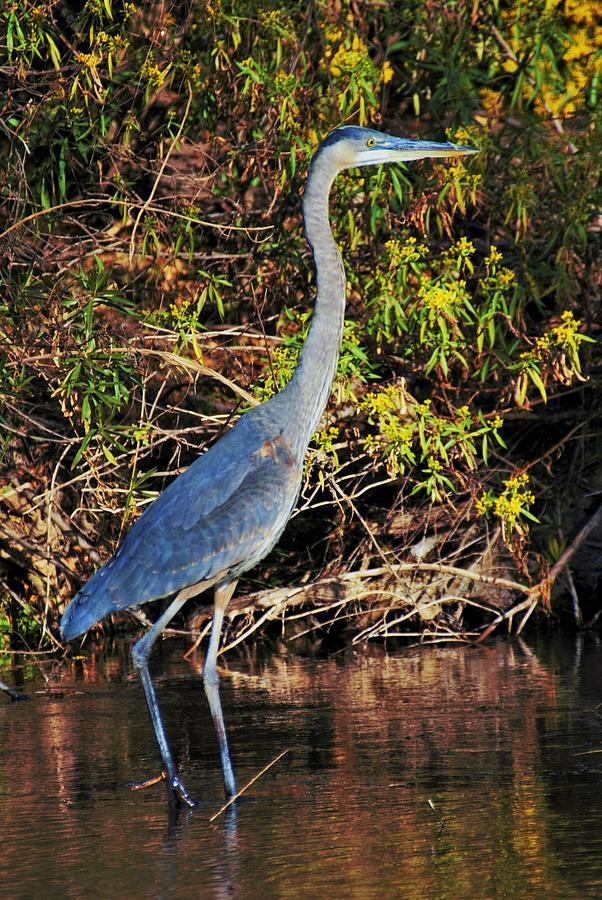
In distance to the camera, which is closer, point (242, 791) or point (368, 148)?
point (242, 791)

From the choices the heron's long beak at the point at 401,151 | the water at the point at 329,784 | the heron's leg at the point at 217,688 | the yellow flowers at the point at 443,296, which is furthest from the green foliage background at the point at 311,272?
the heron's leg at the point at 217,688

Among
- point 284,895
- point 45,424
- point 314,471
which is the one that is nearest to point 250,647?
point 314,471

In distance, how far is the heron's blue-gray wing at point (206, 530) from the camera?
19.3 feet

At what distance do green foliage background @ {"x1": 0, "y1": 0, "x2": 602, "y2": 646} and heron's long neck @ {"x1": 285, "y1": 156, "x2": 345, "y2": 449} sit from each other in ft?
6.34

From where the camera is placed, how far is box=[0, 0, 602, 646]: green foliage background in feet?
28.0

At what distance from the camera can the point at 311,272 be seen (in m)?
9.52

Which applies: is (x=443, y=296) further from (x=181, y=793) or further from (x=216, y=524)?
(x=181, y=793)

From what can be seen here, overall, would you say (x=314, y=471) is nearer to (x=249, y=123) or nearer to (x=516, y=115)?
(x=249, y=123)

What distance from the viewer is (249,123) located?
945cm

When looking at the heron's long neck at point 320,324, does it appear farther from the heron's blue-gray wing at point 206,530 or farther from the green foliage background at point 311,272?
the green foliage background at point 311,272

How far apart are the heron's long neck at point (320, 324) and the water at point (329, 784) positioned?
1.56m

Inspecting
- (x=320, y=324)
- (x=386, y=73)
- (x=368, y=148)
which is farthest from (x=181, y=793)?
(x=386, y=73)

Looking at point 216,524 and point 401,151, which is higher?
point 401,151

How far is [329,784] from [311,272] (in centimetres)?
480
